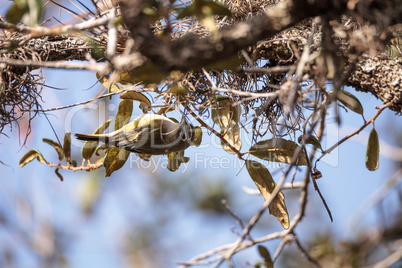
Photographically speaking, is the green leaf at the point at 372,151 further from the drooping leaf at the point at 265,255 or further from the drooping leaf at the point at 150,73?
the drooping leaf at the point at 150,73

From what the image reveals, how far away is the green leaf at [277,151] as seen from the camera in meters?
1.17

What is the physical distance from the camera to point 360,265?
3.13 ft

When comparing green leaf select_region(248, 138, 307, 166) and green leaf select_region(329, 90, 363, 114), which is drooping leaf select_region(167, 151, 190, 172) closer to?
green leaf select_region(248, 138, 307, 166)

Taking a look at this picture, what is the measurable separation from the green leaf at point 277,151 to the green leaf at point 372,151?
19 centimetres

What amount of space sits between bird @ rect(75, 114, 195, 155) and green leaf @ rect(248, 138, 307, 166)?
23 centimetres

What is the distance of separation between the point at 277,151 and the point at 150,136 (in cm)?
42

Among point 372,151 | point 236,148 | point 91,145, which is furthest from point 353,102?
point 91,145

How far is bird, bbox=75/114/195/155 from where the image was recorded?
1.27 metres

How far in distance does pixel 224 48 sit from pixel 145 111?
0.72 m

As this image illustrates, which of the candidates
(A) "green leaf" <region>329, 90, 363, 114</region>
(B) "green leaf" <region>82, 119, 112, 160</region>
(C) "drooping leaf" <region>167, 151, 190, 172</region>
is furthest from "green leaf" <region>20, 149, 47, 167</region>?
(A) "green leaf" <region>329, 90, 363, 114</region>

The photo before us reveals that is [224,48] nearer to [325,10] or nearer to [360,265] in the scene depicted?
[325,10]

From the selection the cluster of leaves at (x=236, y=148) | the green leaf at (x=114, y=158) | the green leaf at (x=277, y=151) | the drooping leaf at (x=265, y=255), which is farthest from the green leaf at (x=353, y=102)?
the green leaf at (x=114, y=158)

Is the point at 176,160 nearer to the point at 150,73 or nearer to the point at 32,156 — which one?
the point at 32,156

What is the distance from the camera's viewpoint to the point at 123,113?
136 cm
